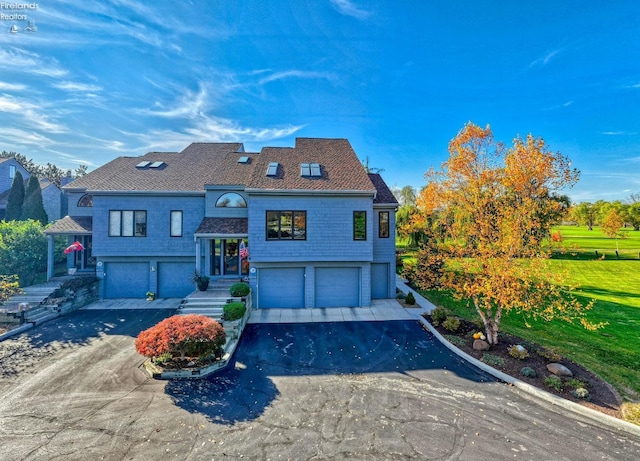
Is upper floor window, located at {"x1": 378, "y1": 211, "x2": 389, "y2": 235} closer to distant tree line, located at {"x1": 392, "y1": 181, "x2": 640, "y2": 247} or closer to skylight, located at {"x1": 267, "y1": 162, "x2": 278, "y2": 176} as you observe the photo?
skylight, located at {"x1": 267, "y1": 162, "x2": 278, "y2": 176}

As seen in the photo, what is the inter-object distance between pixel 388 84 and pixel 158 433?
22.0 metres

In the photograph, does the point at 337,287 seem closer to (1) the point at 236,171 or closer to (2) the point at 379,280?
(2) the point at 379,280

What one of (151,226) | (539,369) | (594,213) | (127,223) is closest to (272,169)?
(151,226)

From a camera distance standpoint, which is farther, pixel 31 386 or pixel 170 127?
pixel 170 127

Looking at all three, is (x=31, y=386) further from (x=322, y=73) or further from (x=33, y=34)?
(x=322, y=73)

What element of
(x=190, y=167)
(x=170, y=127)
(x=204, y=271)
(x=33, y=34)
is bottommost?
(x=204, y=271)

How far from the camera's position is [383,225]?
648 inches

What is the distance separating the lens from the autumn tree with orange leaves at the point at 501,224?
9242 mm

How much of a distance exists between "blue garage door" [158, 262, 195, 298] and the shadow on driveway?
22.6 feet

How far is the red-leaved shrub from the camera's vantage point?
27.5 feet

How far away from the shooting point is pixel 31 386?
787 centimetres

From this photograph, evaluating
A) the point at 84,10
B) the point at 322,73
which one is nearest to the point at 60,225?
the point at 84,10

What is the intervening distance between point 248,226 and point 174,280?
6696mm

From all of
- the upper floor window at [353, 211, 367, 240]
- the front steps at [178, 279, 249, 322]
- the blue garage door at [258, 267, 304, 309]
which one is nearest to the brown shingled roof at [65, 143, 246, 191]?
the blue garage door at [258, 267, 304, 309]
